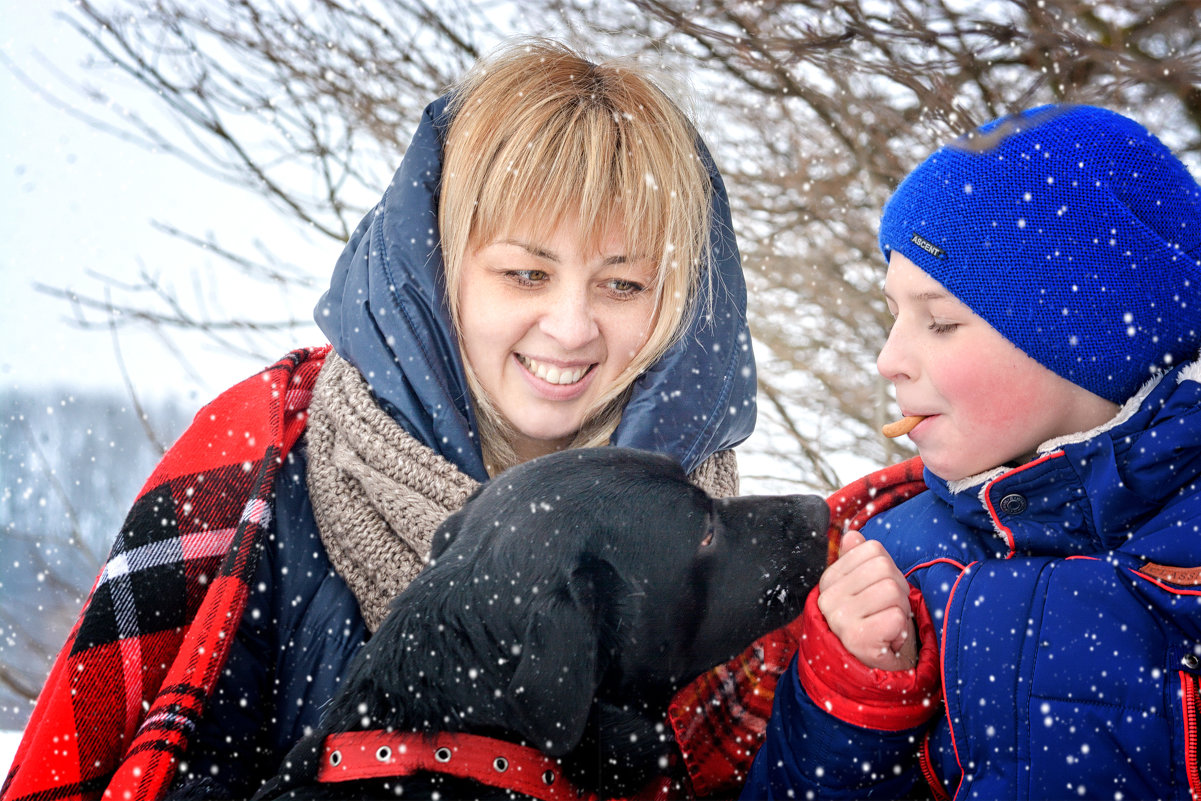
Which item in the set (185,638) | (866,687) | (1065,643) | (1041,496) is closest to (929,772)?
(866,687)


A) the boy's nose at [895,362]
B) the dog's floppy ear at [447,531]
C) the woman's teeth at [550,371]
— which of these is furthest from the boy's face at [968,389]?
the dog's floppy ear at [447,531]

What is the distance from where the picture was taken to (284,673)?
66.4 inches

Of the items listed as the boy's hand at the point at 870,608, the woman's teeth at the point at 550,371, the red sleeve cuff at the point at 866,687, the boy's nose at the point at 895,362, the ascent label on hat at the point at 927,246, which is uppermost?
the ascent label on hat at the point at 927,246

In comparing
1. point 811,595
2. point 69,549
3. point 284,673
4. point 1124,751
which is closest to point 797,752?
point 811,595

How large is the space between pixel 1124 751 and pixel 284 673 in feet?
5.20

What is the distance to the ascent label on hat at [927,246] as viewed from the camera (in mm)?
1452

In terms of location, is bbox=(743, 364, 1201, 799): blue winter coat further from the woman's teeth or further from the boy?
the woman's teeth

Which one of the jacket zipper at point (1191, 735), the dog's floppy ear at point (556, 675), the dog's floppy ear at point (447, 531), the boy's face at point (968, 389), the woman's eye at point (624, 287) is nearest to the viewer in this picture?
the jacket zipper at point (1191, 735)

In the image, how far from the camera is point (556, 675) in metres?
1.33

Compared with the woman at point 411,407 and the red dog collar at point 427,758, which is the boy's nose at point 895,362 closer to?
the woman at point 411,407

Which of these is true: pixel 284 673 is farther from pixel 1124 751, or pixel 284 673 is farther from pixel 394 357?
pixel 1124 751

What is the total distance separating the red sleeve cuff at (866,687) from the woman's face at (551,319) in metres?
0.68

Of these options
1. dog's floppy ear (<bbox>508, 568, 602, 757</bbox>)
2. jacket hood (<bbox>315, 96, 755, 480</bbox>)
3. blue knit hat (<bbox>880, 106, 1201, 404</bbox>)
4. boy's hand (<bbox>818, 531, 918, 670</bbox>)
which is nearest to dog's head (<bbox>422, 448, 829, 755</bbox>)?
dog's floppy ear (<bbox>508, 568, 602, 757</bbox>)

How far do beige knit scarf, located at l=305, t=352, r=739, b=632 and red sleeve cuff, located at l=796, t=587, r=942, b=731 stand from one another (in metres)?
0.78
